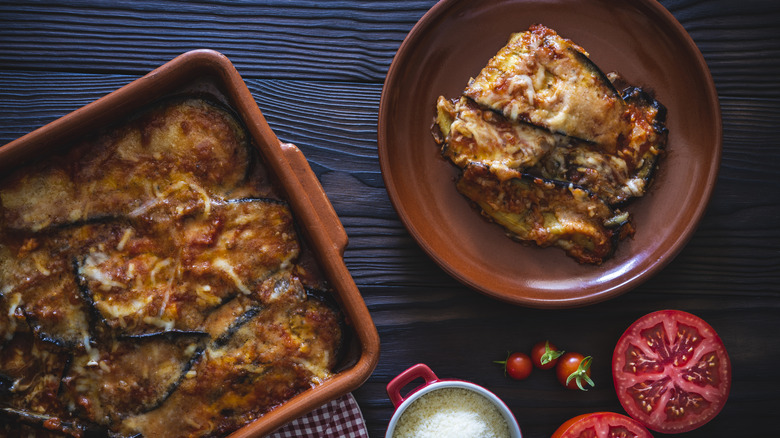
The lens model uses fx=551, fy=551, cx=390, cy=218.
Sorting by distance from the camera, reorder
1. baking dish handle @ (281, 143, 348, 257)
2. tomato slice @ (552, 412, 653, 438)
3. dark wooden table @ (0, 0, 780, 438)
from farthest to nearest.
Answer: dark wooden table @ (0, 0, 780, 438)
tomato slice @ (552, 412, 653, 438)
baking dish handle @ (281, 143, 348, 257)

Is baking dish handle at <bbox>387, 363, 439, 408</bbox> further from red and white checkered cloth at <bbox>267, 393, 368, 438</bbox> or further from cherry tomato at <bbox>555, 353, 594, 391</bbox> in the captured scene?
cherry tomato at <bbox>555, 353, 594, 391</bbox>

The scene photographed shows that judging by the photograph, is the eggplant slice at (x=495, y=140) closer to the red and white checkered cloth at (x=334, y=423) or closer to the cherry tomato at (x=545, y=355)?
the cherry tomato at (x=545, y=355)

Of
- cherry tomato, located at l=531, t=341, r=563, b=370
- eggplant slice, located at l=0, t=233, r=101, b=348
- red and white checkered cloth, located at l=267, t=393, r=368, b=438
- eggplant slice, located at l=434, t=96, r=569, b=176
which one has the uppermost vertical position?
eggplant slice, located at l=434, t=96, r=569, b=176

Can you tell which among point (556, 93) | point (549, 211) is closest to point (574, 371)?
point (549, 211)

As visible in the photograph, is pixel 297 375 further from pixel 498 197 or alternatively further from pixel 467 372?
pixel 498 197

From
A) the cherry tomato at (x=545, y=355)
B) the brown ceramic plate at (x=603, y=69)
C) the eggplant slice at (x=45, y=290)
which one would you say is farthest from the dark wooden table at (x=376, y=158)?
the eggplant slice at (x=45, y=290)

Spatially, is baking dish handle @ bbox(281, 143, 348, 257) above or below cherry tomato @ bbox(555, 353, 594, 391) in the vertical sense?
above

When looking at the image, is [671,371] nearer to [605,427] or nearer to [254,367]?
[605,427]

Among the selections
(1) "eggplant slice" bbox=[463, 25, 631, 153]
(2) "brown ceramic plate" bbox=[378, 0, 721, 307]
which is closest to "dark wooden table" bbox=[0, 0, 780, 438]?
(2) "brown ceramic plate" bbox=[378, 0, 721, 307]
